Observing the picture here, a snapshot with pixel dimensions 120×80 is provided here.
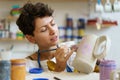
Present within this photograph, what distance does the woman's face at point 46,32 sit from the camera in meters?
1.15

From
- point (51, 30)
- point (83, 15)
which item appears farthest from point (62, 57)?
point (83, 15)

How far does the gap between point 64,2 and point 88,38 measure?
1.94m

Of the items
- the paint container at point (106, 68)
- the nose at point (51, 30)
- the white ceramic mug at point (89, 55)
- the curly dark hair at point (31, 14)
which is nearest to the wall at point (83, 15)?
the curly dark hair at point (31, 14)

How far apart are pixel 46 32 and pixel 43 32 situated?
0.7 inches

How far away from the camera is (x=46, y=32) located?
1167 mm

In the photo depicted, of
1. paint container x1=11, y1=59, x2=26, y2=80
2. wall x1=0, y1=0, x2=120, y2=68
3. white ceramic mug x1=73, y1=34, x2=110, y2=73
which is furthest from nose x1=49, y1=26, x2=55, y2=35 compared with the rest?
wall x1=0, y1=0, x2=120, y2=68

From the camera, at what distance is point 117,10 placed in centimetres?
262

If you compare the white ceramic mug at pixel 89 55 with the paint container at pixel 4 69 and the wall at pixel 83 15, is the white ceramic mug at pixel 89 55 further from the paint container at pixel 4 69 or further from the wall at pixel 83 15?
the wall at pixel 83 15

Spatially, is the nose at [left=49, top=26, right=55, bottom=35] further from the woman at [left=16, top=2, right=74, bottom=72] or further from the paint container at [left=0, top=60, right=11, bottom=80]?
the paint container at [left=0, top=60, right=11, bottom=80]

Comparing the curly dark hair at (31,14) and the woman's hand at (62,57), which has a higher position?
the curly dark hair at (31,14)

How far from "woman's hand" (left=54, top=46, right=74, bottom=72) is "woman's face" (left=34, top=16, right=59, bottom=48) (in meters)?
0.07

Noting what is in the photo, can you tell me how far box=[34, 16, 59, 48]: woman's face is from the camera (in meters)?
1.15

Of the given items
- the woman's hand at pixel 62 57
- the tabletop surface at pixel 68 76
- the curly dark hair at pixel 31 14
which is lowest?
the tabletop surface at pixel 68 76

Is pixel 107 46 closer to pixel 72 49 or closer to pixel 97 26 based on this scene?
pixel 72 49
